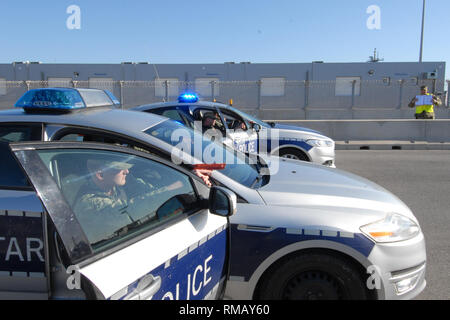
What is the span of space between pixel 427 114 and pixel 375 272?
42.1 ft

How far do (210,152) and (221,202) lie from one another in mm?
1040

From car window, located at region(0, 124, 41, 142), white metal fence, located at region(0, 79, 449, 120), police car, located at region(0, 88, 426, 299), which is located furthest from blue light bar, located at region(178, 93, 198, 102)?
white metal fence, located at region(0, 79, 449, 120)

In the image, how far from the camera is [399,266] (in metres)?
2.54

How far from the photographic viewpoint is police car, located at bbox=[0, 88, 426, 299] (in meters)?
1.67

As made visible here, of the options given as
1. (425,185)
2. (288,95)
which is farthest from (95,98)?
(288,95)

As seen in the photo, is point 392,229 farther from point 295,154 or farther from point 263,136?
point 263,136

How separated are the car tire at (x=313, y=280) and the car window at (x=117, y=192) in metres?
0.76

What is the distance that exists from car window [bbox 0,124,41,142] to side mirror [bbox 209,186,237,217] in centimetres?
131

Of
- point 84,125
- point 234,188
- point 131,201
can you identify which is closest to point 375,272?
point 234,188

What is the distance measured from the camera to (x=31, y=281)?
1952 millimetres

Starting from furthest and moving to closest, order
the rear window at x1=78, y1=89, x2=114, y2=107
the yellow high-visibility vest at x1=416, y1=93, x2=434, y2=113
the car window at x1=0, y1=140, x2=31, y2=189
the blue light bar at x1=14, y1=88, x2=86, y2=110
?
the yellow high-visibility vest at x1=416, y1=93, x2=434, y2=113
the rear window at x1=78, y1=89, x2=114, y2=107
the blue light bar at x1=14, y1=88, x2=86, y2=110
the car window at x1=0, y1=140, x2=31, y2=189

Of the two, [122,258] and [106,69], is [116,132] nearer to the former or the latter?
[122,258]

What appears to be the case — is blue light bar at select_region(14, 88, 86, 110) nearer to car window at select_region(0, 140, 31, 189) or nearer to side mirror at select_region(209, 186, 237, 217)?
car window at select_region(0, 140, 31, 189)

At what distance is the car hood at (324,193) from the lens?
2.64 metres
